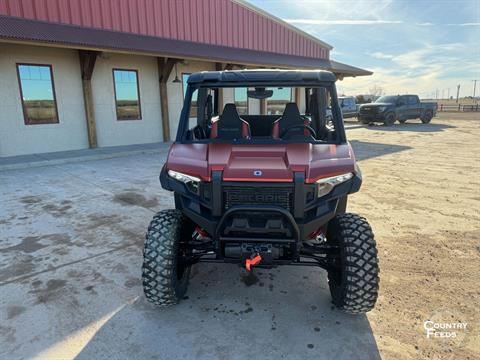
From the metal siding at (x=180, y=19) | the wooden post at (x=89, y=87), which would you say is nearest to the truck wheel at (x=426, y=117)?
the metal siding at (x=180, y=19)

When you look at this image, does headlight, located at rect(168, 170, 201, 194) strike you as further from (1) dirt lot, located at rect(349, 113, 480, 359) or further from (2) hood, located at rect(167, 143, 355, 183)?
(1) dirt lot, located at rect(349, 113, 480, 359)

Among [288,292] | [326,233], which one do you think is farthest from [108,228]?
[326,233]

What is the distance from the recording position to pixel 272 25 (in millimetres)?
15742

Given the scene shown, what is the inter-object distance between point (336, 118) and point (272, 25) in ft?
48.0

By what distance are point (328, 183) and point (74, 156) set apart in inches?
345

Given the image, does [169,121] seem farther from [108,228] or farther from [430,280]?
[430,280]

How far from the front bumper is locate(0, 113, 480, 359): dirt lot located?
0.71 meters

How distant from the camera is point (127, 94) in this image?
11555 mm

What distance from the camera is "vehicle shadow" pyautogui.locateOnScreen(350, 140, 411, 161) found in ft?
33.2

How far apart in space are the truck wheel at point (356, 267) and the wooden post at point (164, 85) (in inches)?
429

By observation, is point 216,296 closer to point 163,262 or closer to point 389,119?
point 163,262

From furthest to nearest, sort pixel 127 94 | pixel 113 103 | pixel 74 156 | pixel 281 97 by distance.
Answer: pixel 127 94
pixel 113 103
pixel 74 156
pixel 281 97

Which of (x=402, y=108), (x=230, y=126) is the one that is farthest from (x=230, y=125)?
(x=402, y=108)

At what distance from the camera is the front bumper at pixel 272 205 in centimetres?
229
